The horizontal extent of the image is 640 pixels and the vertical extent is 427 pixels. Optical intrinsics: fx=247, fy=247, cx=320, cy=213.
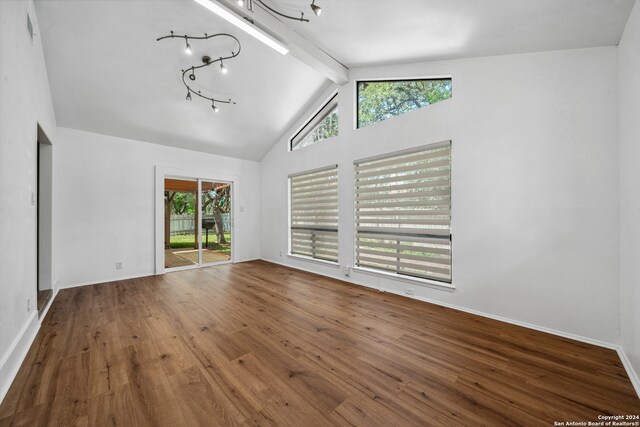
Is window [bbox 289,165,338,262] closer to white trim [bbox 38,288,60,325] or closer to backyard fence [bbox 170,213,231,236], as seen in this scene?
backyard fence [bbox 170,213,231,236]

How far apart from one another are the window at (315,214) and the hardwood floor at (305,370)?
1791 millimetres

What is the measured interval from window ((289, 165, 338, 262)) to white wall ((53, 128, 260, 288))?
243 centimetres

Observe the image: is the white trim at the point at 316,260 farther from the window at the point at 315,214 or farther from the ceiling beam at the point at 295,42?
the ceiling beam at the point at 295,42

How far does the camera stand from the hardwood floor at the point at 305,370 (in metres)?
1.48

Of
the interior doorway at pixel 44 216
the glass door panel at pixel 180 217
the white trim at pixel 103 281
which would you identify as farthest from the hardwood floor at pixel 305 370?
the glass door panel at pixel 180 217

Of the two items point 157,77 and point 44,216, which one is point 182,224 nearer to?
point 44,216

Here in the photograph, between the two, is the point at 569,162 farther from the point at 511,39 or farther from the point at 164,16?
the point at 164,16

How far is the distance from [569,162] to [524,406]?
2.18 meters

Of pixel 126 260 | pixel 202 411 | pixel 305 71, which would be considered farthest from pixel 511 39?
pixel 126 260

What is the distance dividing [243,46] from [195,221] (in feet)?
12.1

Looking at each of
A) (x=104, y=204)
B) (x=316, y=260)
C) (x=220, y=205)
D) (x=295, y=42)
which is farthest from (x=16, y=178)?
(x=220, y=205)

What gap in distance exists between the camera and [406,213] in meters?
3.53

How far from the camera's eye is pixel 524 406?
5.01ft

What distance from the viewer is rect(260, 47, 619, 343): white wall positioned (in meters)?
2.23
